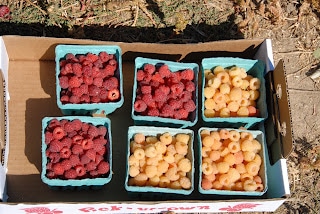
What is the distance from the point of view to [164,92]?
2201 mm

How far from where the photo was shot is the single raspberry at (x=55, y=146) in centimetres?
208

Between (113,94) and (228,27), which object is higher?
(228,27)

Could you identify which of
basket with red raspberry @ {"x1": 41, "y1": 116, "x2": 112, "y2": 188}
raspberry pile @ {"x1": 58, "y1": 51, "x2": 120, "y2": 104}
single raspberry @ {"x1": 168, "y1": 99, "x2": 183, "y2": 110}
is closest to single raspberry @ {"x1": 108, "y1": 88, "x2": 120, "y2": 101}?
raspberry pile @ {"x1": 58, "y1": 51, "x2": 120, "y2": 104}

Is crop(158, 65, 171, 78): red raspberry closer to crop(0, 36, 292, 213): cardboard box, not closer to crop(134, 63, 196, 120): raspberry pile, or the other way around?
crop(134, 63, 196, 120): raspberry pile

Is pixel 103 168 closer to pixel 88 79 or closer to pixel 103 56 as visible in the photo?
pixel 88 79

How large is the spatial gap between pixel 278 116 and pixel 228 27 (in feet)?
2.37

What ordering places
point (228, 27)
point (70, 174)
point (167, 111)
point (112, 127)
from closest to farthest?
point (70, 174), point (167, 111), point (112, 127), point (228, 27)

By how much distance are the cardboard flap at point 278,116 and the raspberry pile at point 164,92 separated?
1.07ft

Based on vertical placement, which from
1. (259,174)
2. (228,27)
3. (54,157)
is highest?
(228,27)

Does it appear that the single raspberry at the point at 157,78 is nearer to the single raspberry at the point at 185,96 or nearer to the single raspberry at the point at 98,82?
the single raspberry at the point at 185,96

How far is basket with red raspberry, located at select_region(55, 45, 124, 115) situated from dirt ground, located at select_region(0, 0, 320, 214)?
41 cm

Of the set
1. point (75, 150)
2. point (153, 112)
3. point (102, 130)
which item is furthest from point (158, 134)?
point (75, 150)

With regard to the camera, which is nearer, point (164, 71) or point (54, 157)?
point (54, 157)

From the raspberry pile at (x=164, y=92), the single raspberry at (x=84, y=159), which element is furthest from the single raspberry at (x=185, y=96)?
the single raspberry at (x=84, y=159)
